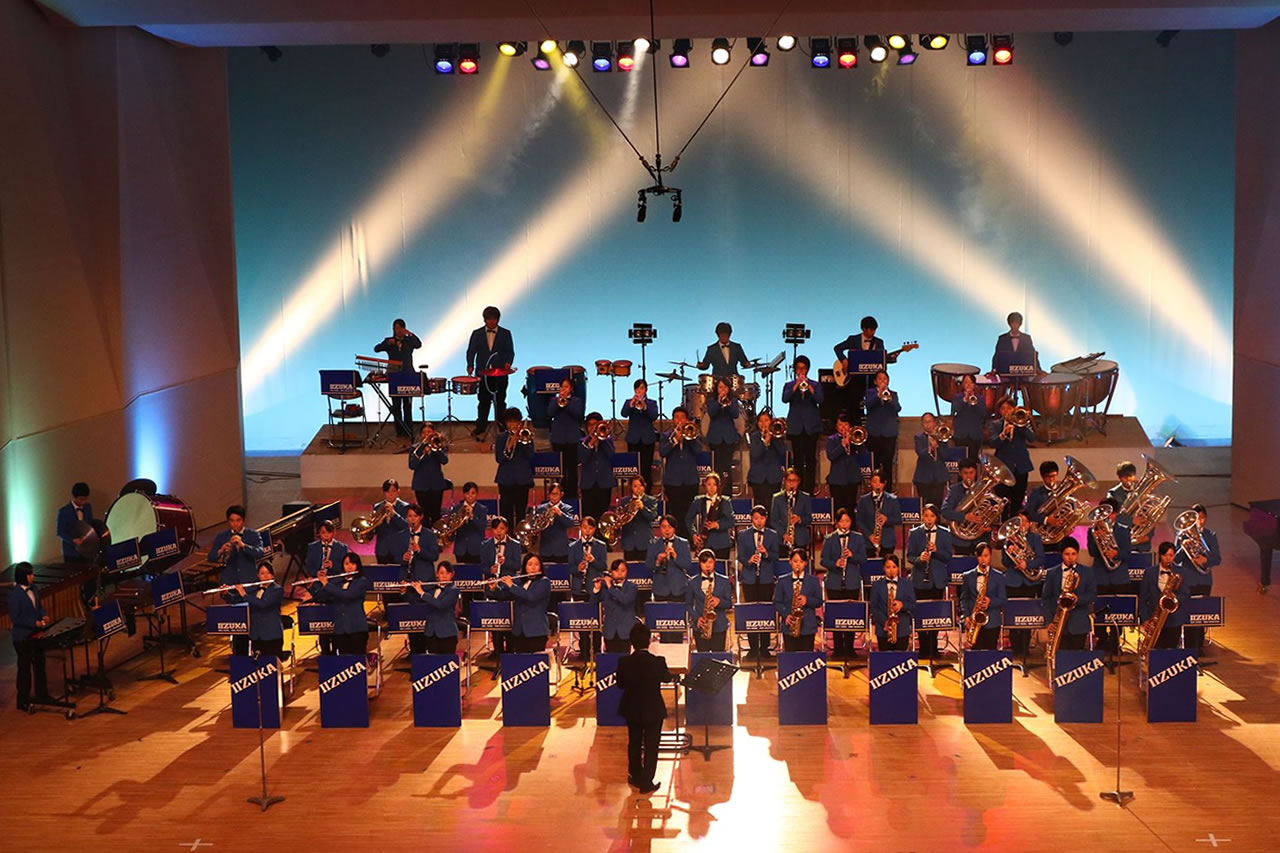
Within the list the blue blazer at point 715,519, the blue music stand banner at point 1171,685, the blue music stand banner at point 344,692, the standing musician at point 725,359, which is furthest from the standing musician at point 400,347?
the blue music stand banner at point 1171,685

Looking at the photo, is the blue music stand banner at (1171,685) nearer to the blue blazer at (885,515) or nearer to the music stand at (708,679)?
the blue blazer at (885,515)

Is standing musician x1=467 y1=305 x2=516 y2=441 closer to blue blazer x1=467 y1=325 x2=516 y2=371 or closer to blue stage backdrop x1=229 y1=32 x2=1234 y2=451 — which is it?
blue blazer x1=467 y1=325 x2=516 y2=371

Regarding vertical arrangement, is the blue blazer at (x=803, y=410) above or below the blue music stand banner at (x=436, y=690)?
above

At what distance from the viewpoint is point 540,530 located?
43.8 feet

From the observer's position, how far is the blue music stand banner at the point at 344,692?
1147cm

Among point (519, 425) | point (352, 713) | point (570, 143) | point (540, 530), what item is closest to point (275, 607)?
point (352, 713)

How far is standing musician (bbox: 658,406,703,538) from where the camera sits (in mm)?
14679

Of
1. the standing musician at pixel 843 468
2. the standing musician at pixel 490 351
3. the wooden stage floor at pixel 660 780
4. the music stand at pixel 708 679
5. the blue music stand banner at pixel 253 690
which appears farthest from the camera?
the standing musician at pixel 490 351

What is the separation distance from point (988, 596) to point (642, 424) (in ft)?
15.3

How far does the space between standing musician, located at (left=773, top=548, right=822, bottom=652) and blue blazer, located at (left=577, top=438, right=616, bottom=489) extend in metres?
3.31

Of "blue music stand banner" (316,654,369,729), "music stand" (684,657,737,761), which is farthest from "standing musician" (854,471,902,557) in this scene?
"blue music stand banner" (316,654,369,729)

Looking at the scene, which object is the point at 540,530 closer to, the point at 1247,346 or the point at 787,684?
the point at 787,684

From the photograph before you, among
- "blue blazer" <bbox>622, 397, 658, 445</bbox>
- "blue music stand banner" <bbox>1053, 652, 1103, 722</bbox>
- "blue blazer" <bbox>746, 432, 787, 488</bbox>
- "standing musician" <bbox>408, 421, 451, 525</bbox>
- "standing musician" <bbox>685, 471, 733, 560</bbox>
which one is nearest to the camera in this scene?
"blue music stand banner" <bbox>1053, 652, 1103, 722</bbox>

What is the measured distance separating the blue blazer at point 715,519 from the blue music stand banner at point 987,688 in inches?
113
